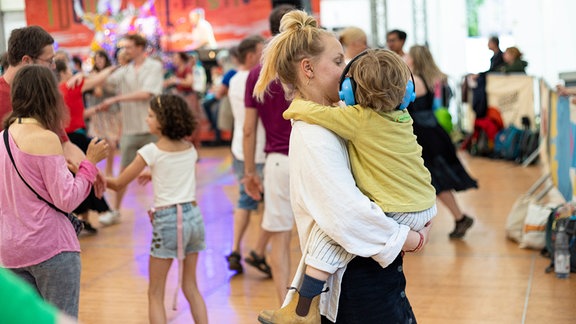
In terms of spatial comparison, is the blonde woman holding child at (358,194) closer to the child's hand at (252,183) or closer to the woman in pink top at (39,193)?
the woman in pink top at (39,193)

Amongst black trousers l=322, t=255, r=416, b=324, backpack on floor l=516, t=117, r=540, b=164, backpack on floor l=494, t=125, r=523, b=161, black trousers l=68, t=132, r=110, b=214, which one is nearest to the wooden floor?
black trousers l=68, t=132, r=110, b=214

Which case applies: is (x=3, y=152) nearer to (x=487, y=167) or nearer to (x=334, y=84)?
(x=334, y=84)

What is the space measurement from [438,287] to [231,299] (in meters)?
1.35

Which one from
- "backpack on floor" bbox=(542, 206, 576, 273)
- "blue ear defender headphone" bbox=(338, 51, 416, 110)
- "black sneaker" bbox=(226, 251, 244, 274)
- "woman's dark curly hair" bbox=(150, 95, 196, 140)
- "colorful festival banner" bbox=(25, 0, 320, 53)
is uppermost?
"colorful festival banner" bbox=(25, 0, 320, 53)

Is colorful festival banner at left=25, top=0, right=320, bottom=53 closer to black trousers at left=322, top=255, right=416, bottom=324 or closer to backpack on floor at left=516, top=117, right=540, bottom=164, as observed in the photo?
backpack on floor at left=516, top=117, right=540, bottom=164

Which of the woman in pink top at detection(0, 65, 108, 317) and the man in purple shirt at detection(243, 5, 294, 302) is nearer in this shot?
the woman in pink top at detection(0, 65, 108, 317)

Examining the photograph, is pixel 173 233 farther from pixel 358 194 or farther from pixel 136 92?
pixel 136 92

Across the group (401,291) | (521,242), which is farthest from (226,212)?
(401,291)

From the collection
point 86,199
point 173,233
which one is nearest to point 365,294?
point 173,233

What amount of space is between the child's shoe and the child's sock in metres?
0.01

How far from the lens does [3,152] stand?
321 centimetres

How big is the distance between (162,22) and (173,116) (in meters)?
12.9

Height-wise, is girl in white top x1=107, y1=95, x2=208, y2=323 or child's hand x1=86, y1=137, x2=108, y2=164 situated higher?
child's hand x1=86, y1=137, x2=108, y2=164

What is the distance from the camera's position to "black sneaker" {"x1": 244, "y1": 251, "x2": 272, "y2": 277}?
5855 mm
